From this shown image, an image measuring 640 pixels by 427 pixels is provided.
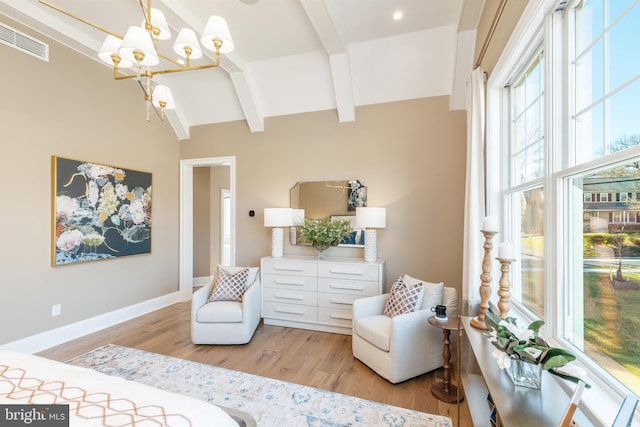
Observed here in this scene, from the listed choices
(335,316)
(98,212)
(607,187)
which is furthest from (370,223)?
(98,212)

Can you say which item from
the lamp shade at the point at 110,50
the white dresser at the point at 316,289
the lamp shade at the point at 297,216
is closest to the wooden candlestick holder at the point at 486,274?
the white dresser at the point at 316,289

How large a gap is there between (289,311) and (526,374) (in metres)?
2.84

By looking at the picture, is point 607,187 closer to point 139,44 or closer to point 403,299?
point 403,299

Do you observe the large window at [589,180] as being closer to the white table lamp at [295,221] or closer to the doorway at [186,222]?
the white table lamp at [295,221]

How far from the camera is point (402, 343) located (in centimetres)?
237

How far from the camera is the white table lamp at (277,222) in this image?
12.2 ft

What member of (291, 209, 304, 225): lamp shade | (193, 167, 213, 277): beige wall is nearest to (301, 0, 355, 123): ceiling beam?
(291, 209, 304, 225): lamp shade

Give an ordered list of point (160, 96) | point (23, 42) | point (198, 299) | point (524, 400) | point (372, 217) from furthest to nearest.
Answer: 1. point (372, 217)
2. point (198, 299)
3. point (23, 42)
4. point (160, 96)
5. point (524, 400)

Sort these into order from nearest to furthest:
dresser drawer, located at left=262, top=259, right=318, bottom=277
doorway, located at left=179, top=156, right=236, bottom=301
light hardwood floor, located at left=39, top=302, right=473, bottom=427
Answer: light hardwood floor, located at left=39, top=302, right=473, bottom=427, dresser drawer, located at left=262, top=259, right=318, bottom=277, doorway, located at left=179, top=156, right=236, bottom=301

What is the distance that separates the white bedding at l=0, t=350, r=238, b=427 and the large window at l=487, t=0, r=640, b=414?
1.51 meters

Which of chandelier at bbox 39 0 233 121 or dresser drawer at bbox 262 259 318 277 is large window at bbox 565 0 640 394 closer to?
chandelier at bbox 39 0 233 121

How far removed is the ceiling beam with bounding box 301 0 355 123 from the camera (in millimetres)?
2568

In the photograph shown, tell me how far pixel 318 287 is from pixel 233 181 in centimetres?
212

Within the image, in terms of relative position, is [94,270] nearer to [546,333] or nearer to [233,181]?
[233,181]
